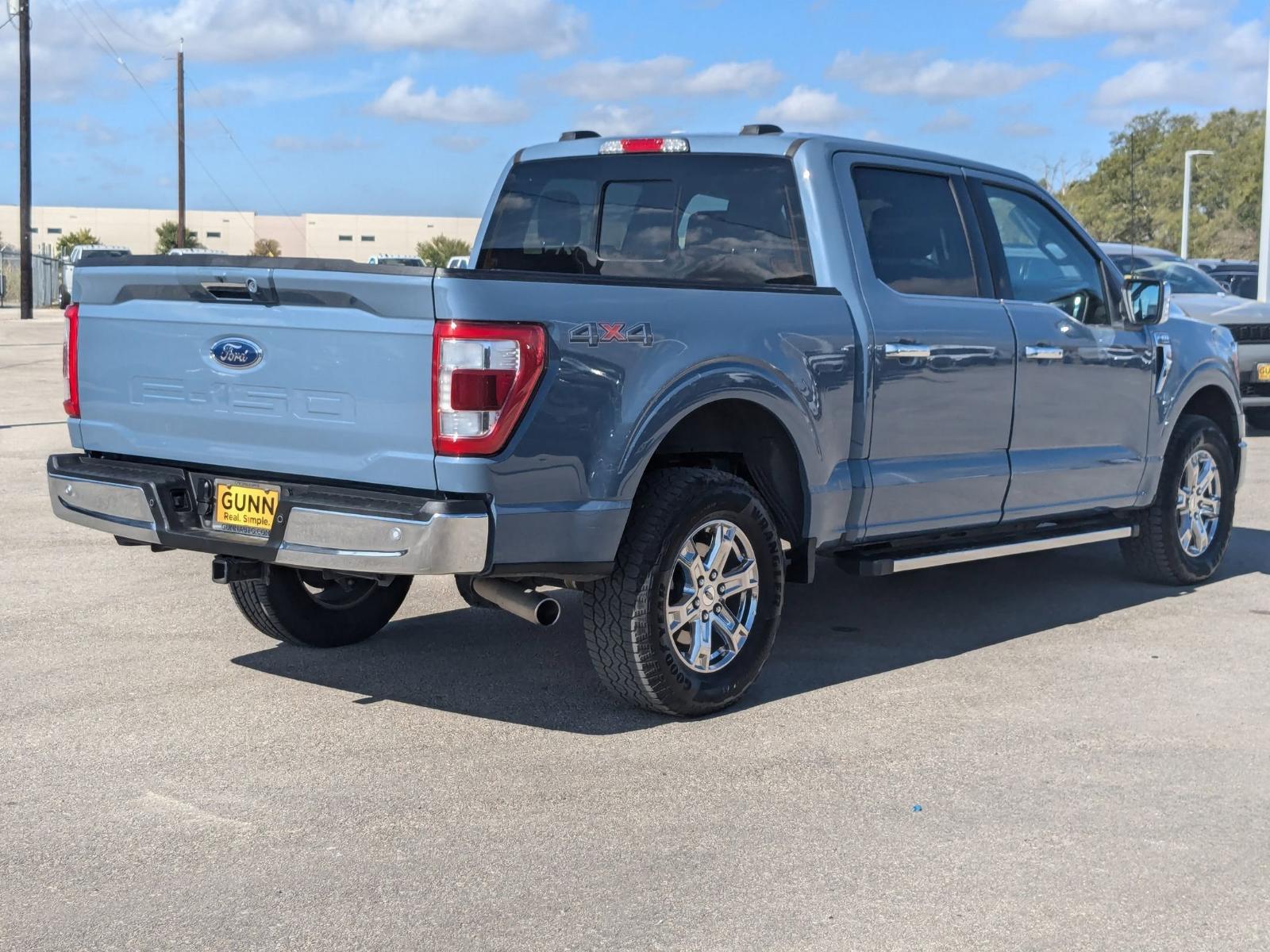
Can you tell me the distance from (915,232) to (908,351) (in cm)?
61

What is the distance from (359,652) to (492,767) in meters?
1.70

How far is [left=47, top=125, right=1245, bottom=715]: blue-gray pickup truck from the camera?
15.5 ft

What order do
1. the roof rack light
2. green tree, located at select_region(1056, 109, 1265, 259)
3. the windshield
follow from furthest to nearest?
green tree, located at select_region(1056, 109, 1265, 259)
the windshield
the roof rack light

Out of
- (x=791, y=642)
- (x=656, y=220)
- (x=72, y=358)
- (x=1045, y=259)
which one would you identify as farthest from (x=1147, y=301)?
(x=72, y=358)

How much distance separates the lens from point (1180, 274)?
16.7 m

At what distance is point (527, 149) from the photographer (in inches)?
277

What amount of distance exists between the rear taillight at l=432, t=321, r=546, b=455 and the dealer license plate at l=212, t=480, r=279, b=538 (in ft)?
2.16

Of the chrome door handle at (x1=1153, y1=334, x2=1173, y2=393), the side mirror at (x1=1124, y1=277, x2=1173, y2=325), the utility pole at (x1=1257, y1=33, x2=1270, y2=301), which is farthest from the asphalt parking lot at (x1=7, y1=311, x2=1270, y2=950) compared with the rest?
the utility pole at (x1=1257, y1=33, x2=1270, y2=301)

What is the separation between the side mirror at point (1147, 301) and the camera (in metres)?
7.44

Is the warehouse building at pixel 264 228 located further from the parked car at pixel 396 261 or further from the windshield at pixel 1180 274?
the windshield at pixel 1180 274

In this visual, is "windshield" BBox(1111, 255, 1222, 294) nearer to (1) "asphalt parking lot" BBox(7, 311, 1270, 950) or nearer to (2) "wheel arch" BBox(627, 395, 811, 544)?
(1) "asphalt parking lot" BBox(7, 311, 1270, 950)

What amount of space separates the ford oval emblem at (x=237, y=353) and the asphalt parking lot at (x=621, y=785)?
1.25 m

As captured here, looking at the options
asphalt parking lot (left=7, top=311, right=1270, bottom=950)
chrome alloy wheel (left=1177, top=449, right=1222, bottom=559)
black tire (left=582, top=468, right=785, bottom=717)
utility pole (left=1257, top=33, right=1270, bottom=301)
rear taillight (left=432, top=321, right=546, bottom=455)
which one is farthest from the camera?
utility pole (left=1257, top=33, right=1270, bottom=301)

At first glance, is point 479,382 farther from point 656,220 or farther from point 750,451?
point 656,220
